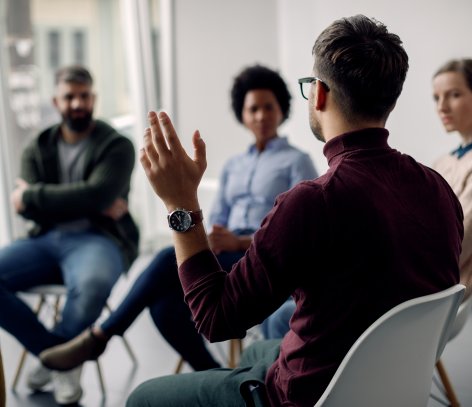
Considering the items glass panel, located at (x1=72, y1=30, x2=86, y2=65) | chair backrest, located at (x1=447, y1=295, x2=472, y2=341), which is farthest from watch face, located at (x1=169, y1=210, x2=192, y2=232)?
glass panel, located at (x1=72, y1=30, x2=86, y2=65)

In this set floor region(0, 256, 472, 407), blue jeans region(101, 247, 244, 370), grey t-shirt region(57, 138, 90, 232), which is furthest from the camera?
grey t-shirt region(57, 138, 90, 232)

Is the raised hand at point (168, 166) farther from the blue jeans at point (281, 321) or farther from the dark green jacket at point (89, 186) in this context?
the dark green jacket at point (89, 186)

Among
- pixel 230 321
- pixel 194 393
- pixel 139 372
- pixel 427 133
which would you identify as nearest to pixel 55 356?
pixel 139 372

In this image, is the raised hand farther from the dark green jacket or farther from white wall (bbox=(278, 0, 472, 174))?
white wall (bbox=(278, 0, 472, 174))

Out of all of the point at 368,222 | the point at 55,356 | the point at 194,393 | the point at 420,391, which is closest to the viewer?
the point at 368,222

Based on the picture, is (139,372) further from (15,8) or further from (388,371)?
(15,8)

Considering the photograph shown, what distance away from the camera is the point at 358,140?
1276 mm

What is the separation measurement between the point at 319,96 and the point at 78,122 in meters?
2.15

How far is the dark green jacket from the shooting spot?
2.99 m

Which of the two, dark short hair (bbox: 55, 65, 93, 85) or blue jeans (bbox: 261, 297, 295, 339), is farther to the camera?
dark short hair (bbox: 55, 65, 93, 85)

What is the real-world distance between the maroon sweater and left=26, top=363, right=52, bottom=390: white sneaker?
1.80 m

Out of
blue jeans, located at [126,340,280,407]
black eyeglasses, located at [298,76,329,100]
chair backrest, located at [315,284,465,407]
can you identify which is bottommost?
blue jeans, located at [126,340,280,407]

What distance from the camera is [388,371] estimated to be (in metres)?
1.27

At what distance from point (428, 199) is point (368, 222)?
16 cm
